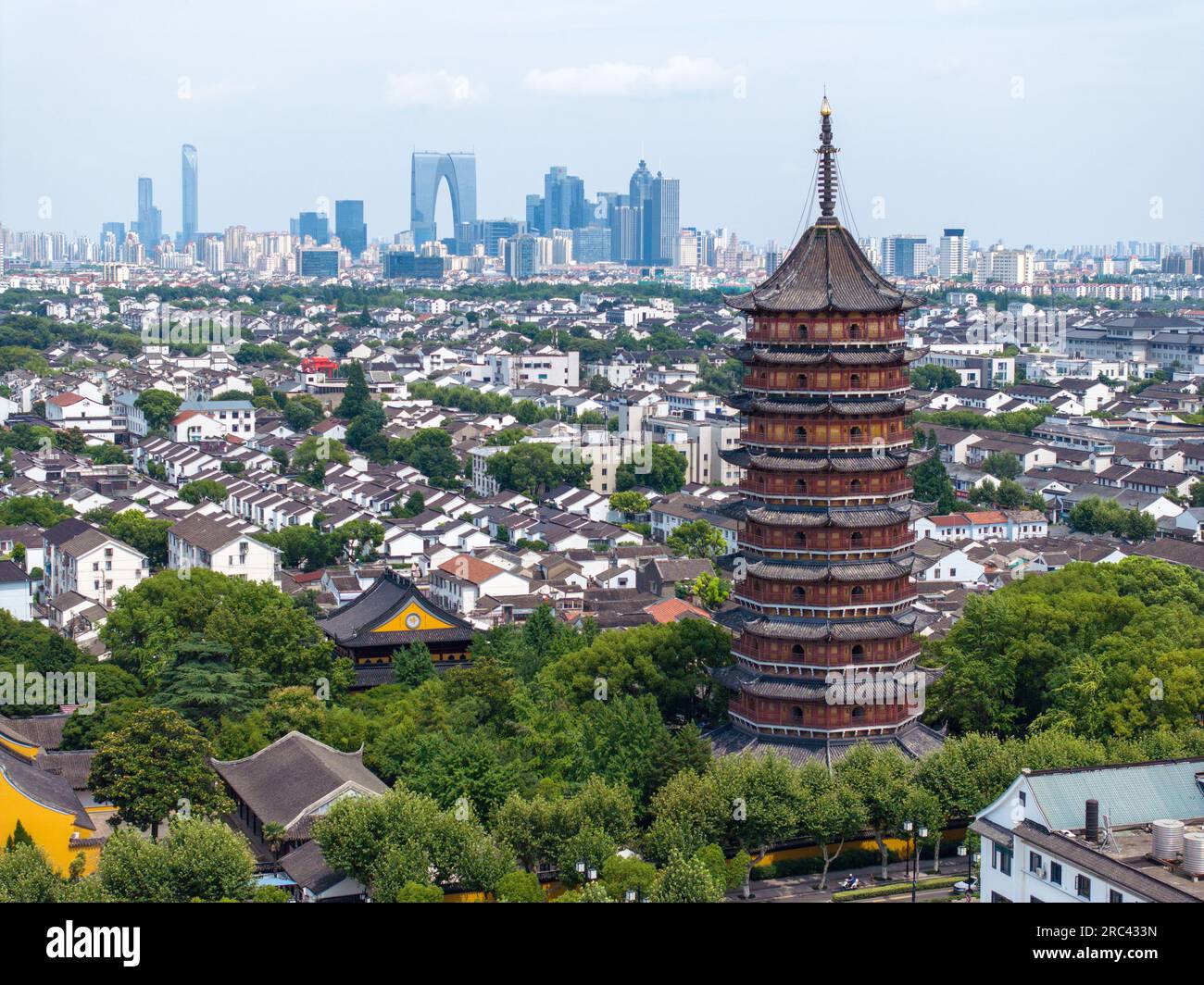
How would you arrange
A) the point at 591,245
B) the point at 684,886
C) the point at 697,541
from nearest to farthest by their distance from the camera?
the point at 684,886, the point at 697,541, the point at 591,245

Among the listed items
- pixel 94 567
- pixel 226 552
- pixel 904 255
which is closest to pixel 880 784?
pixel 226 552

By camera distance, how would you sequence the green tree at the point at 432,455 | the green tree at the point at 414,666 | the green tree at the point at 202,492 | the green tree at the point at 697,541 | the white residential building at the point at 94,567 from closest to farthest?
1. the green tree at the point at 414,666
2. the white residential building at the point at 94,567
3. the green tree at the point at 697,541
4. the green tree at the point at 202,492
5. the green tree at the point at 432,455

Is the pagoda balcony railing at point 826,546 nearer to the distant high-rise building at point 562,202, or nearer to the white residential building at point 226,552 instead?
the white residential building at point 226,552

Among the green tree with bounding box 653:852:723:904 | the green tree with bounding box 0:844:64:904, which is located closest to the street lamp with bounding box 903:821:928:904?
the green tree with bounding box 653:852:723:904

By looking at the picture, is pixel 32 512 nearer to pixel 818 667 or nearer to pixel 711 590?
pixel 711 590

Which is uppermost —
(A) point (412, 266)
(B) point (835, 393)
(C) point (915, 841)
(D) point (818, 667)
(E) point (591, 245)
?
(E) point (591, 245)

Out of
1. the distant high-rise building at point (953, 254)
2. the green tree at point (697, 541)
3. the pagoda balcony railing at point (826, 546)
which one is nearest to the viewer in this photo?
the pagoda balcony railing at point (826, 546)

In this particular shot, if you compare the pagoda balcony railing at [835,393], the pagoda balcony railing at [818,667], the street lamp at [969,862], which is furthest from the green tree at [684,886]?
the pagoda balcony railing at [835,393]
